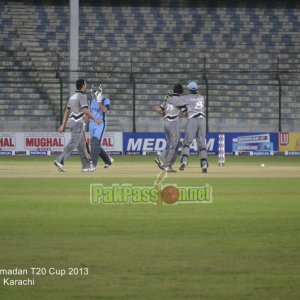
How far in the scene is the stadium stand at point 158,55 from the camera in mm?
49938

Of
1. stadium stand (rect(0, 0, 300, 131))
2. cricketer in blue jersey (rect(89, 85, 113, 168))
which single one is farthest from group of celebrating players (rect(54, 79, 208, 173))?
stadium stand (rect(0, 0, 300, 131))

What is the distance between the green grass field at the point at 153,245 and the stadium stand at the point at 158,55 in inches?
1024

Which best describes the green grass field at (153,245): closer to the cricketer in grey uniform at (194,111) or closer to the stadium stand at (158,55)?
the cricketer in grey uniform at (194,111)

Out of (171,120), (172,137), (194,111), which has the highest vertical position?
(194,111)

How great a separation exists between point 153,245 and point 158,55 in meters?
40.3

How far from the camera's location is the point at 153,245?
13781 mm

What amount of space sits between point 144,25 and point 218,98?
642cm

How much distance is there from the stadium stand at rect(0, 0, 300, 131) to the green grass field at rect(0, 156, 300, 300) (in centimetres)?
2600

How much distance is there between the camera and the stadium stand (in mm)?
49938

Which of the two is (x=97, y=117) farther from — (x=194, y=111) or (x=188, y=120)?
(x=194, y=111)

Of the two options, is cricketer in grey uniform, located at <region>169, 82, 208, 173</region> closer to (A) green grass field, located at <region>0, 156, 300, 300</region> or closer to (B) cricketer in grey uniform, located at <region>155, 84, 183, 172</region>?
(B) cricketer in grey uniform, located at <region>155, 84, 183, 172</region>

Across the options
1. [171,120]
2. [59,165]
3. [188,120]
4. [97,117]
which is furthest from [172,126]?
[59,165]

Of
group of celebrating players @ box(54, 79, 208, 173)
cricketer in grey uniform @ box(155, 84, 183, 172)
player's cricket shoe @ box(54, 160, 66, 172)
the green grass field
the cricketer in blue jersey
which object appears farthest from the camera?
the cricketer in blue jersey

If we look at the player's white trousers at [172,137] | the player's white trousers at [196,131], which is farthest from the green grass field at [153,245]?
the player's white trousers at [172,137]
